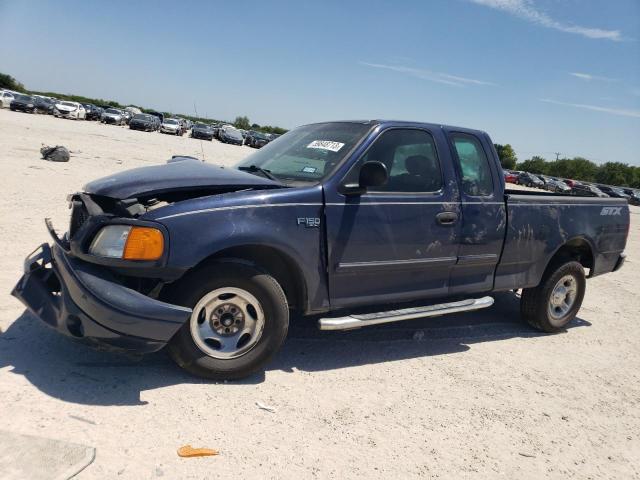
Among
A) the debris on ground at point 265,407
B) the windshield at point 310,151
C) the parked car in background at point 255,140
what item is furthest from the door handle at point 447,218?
the parked car in background at point 255,140

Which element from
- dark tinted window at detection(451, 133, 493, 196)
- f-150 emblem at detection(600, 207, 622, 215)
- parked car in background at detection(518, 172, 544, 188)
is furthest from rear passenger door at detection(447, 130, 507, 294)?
parked car in background at detection(518, 172, 544, 188)

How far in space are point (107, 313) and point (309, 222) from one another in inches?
57.9

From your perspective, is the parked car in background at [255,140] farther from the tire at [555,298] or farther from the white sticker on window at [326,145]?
the white sticker on window at [326,145]

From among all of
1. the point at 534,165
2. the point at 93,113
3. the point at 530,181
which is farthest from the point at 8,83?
the point at 534,165

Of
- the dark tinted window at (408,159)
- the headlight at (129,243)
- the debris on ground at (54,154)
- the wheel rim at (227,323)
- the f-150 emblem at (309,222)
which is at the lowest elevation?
the wheel rim at (227,323)

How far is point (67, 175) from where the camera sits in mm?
12102

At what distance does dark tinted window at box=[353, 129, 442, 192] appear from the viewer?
423 cm

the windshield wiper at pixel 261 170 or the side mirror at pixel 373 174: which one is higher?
the side mirror at pixel 373 174

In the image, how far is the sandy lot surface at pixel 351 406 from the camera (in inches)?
111

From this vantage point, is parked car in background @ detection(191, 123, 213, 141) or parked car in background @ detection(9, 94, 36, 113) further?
parked car in background @ detection(191, 123, 213, 141)

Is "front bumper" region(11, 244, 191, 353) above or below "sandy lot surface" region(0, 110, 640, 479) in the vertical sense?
above

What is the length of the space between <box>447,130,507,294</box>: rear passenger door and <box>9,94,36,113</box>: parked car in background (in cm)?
4868

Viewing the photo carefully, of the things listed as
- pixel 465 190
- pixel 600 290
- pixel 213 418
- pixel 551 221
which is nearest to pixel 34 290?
pixel 213 418

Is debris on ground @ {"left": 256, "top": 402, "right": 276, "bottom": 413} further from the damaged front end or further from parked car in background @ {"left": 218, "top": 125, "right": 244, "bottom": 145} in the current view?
parked car in background @ {"left": 218, "top": 125, "right": 244, "bottom": 145}
